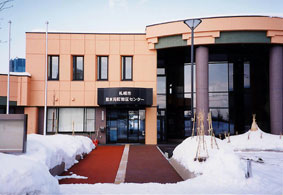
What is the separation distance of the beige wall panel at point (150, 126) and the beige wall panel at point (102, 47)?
6742 mm

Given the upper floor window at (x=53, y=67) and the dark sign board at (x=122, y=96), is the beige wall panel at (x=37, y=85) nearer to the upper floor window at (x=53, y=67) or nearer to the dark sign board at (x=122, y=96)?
the upper floor window at (x=53, y=67)

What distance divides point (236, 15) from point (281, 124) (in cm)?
1001

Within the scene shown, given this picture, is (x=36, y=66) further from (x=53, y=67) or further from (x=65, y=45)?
(x=65, y=45)

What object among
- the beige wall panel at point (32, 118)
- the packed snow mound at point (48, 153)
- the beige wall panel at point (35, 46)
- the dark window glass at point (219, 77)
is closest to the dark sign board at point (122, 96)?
the beige wall panel at point (32, 118)

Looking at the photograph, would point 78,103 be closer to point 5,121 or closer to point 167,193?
point 5,121

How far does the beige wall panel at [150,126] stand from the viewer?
72.7ft

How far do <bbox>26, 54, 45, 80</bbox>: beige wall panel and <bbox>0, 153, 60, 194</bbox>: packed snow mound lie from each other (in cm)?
1796

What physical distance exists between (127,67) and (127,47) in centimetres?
187

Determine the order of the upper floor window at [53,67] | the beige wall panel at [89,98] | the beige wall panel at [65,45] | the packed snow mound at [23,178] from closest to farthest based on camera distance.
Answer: the packed snow mound at [23,178]
the beige wall panel at [89,98]
the beige wall panel at [65,45]
the upper floor window at [53,67]

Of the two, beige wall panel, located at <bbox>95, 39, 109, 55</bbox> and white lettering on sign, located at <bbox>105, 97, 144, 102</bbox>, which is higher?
beige wall panel, located at <bbox>95, 39, 109, 55</bbox>

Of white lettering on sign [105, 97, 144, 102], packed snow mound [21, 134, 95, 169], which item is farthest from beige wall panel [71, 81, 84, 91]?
packed snow mound [21, 134, 95, 169]

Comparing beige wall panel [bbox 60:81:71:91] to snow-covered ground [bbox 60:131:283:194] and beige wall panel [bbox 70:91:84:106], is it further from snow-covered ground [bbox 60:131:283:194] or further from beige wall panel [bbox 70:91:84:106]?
snow-covered ground [bbox 60:131:283:194]

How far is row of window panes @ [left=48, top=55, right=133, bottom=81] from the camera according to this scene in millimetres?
22594

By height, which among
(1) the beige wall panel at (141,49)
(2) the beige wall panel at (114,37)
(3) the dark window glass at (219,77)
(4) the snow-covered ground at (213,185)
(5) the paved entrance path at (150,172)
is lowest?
(5) the paved entrance path at (150,172)
